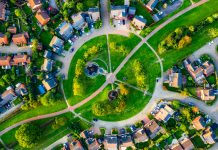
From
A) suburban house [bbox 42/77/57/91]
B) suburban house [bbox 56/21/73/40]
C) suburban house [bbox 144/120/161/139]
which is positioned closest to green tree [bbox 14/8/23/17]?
suburban house [bbox 56/21/73/40]

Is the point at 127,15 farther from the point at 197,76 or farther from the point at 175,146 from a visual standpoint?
the point at 175,146

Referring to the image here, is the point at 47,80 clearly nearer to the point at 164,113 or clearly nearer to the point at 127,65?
the point at 127,65

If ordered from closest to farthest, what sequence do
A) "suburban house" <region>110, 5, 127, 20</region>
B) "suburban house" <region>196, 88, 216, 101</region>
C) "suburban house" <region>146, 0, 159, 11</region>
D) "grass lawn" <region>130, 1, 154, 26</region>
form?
"suburban house" <region>196, 88, 216, 101</region> → "suburban house" <region>110, 5, 127, 20</region> → "suburban house" <region>146, 0, 159, 11</region> → "grass lawn" <region>130, 1, 154, 26</region>

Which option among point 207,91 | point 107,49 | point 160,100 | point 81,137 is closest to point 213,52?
point 207,91

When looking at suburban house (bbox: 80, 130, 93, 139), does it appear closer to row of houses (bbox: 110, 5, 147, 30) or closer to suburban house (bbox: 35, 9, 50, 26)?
row of houses (bbox: 110, 5, 147, 30)

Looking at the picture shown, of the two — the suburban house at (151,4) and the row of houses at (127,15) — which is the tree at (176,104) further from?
the suburban house at (151,4)

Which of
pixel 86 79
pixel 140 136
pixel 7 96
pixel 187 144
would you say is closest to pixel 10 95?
pixel 7 96
